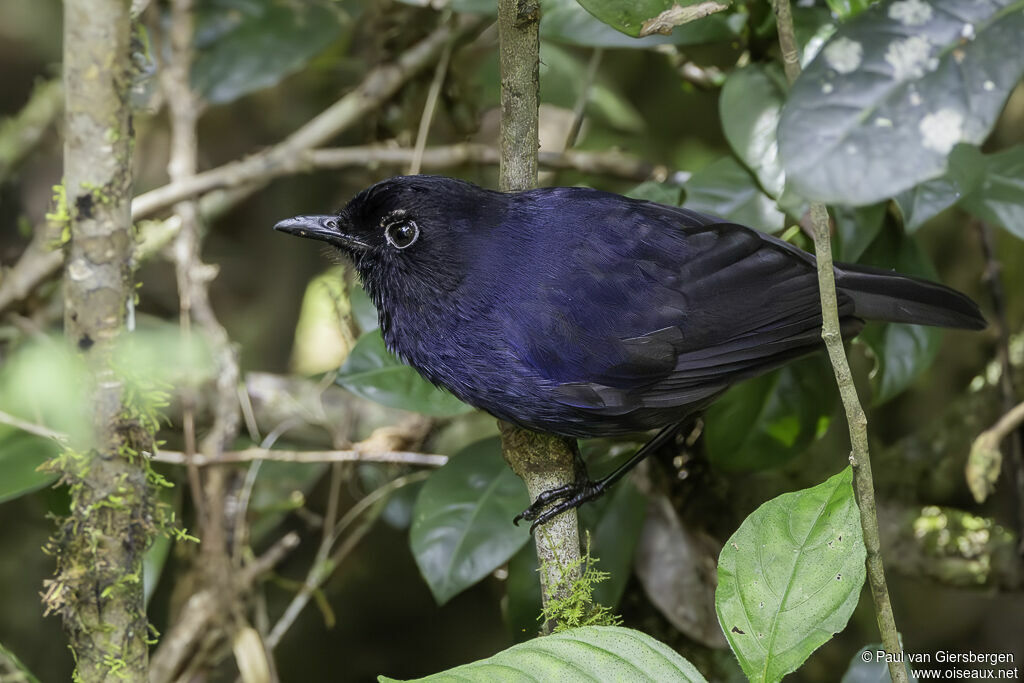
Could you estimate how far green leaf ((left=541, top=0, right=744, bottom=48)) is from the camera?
Result: 8.36ft

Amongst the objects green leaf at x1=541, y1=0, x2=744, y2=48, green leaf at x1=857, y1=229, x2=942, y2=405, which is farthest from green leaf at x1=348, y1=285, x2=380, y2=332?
green leaf at x1=857, y1=229, x2=942, y2=405

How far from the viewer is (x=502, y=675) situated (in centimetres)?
150

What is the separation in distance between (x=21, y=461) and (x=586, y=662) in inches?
66.2

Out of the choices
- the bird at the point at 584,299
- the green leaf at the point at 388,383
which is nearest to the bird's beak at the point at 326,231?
the bird at the point at 584,299

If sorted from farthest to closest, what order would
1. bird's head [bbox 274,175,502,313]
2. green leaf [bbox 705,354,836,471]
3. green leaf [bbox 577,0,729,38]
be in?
green leaf [bbox 705,354,836,471] → bird's head [bbox 274,175,502,313] → green leaf [bbox 577,0,729,38]

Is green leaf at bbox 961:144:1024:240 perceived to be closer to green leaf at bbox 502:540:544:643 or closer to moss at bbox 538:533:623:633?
moss at bbox 538:533:623:633

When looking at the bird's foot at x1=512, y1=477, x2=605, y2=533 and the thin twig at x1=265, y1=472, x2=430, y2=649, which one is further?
the thin twig at x1=265, y1=472, x2=430, y2=649

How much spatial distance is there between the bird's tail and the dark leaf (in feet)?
3.03

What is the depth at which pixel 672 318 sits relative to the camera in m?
2.38

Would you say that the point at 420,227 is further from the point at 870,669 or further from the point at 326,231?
the point at 870,669

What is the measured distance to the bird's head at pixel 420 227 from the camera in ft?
7.75

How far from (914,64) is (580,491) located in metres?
1.33

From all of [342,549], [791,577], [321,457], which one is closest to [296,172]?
[321,457]

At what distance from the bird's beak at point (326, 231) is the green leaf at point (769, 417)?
1.13 m
